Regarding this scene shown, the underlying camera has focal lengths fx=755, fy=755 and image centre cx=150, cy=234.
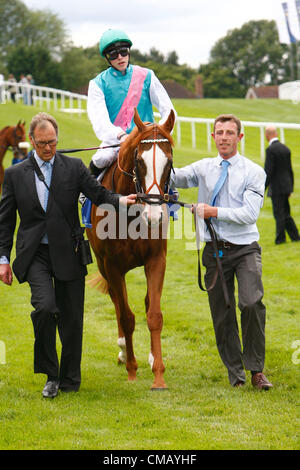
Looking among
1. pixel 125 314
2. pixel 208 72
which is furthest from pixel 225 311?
pixel 208 72

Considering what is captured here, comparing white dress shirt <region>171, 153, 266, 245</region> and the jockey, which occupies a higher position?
the jockey

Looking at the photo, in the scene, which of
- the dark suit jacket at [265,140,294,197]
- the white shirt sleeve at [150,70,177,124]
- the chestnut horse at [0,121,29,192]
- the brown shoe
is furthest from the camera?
the chestnut horse at [0,121,29,192]

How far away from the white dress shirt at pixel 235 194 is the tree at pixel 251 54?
79242mm

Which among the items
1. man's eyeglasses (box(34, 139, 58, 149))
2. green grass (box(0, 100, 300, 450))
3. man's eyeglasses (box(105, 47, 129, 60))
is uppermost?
man's eyeglasses (box(105, 47, 129, 60))

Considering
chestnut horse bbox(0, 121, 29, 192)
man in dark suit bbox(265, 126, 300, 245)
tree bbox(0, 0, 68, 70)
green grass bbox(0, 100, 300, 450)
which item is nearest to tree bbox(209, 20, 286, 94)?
tree bbox(0, 0, 68, 70)

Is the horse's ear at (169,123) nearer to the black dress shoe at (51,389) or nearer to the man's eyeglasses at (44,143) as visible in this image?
the man's eyeglasses at (44,143)

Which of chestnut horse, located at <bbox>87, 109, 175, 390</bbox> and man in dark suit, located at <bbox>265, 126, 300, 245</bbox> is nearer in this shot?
chestnut horse, located at <bbox>87, 109, 175, 390</bbox>

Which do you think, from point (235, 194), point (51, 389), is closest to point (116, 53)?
point (235, 194)

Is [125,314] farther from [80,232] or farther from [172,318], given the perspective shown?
[172,318]

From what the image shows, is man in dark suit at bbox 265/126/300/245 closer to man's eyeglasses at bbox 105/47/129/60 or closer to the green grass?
the green grass

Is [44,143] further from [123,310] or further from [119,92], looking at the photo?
[123,310]

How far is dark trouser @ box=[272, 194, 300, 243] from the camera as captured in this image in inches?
483

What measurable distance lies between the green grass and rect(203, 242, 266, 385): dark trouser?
0.21 meters

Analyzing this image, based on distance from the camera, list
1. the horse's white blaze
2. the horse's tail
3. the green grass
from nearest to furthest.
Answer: the green grass, the horse's white blaze, the horse's tail
